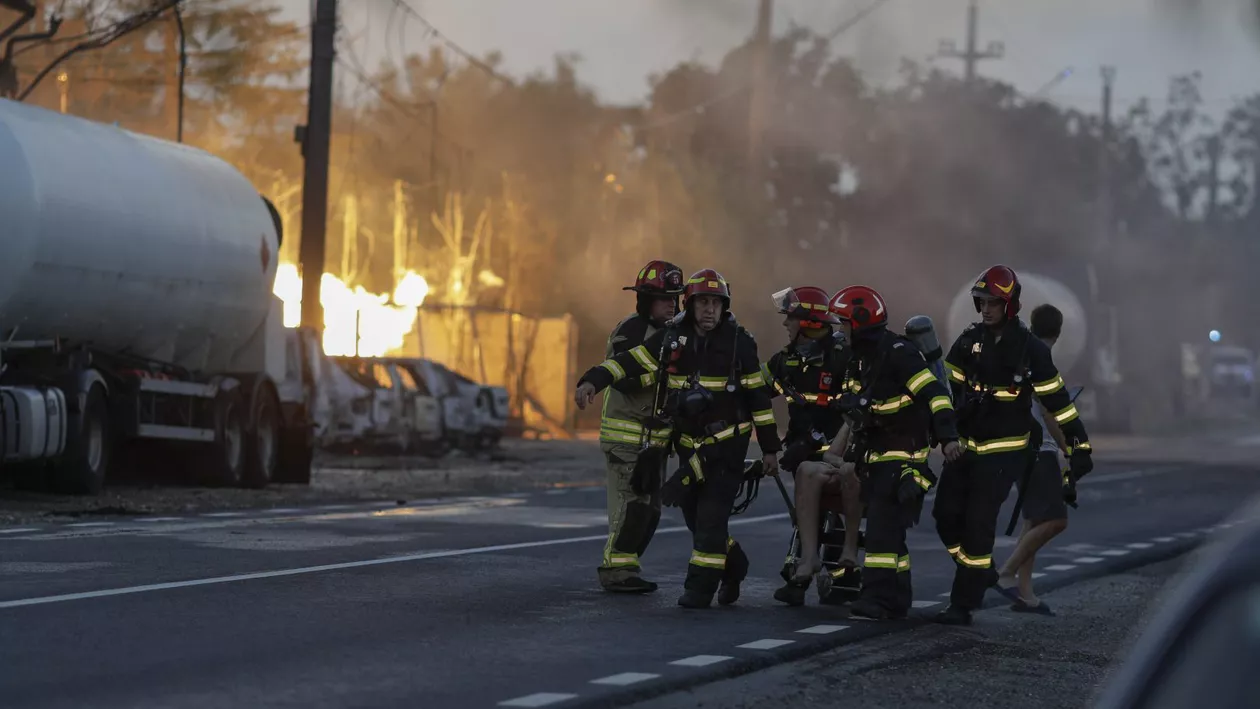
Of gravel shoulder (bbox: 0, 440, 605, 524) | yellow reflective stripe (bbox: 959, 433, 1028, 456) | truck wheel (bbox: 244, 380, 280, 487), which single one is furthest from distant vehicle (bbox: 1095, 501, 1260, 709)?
truck wheel (bbox: 244, 380, 280, 487)

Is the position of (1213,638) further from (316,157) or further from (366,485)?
(316,157)

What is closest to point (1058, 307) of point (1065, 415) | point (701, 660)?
point (1065, 415)

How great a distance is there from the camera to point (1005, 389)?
11305 millimetres

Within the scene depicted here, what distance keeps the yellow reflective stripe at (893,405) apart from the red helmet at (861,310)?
0.41 m

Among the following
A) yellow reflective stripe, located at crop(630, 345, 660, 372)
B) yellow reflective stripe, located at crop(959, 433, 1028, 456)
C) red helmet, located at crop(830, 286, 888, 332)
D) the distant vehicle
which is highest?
red helmet, located at crop(830, 286, 888, 332)

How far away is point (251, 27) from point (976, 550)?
1944 inches

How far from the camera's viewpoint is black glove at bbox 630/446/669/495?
11344 millimetres

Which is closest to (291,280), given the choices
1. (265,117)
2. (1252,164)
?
(265,117)

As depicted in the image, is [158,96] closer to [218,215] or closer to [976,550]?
[218,215]

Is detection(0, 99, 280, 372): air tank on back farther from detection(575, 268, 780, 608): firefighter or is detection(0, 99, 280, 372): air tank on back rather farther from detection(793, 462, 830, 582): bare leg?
detection(793, 462, 830, 582): bare leg

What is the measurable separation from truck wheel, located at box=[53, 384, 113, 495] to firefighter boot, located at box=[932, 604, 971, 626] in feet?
36.0

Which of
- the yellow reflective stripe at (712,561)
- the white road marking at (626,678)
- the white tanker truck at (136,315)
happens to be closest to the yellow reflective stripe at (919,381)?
the yellow reflective stripe at (712,561)

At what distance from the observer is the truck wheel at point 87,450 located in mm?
19719

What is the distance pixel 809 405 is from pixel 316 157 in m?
18.6
